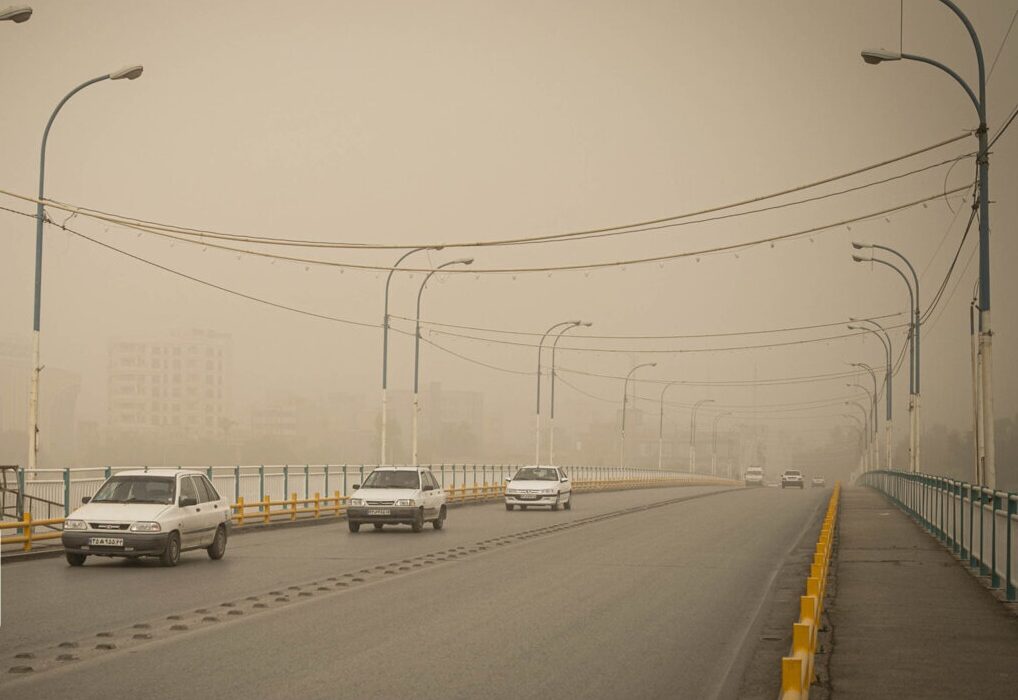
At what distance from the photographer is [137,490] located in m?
21.4

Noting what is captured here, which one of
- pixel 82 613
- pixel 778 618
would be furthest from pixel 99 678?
pixel 778 618

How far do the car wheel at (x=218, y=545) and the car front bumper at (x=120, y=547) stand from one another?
214 cm

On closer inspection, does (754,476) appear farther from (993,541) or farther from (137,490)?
(993,541)

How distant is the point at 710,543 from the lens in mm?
27375

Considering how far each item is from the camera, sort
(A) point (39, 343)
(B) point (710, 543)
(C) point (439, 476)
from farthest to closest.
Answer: (C) point (439, 476)
(A) point (39, 343)
(B) point (710, 543)

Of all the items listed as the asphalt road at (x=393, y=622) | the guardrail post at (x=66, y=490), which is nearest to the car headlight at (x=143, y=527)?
the asphalt road at (x=393, y=622)

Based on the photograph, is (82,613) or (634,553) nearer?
(82,613)

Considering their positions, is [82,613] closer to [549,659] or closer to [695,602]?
[549,659]

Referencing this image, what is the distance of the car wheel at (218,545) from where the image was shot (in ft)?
72.9

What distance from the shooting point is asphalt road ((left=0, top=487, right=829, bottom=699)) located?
9.67 m

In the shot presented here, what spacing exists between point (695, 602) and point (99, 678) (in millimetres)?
8158

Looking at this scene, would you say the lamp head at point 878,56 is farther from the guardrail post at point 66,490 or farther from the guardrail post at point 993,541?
the guardrail post at point 66,490

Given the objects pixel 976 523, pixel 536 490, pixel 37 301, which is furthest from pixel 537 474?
pixel 976 523

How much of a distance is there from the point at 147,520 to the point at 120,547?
58 centimetres
